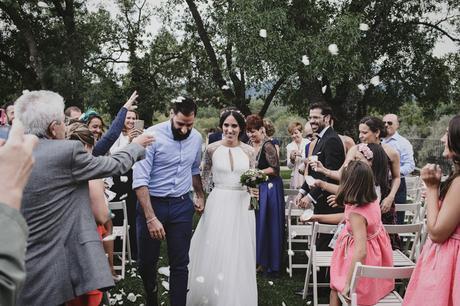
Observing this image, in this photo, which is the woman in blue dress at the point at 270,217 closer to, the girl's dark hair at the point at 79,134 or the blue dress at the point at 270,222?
the blue dress at the point at 270,222

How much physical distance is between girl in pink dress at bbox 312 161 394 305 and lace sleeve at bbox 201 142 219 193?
1.79m

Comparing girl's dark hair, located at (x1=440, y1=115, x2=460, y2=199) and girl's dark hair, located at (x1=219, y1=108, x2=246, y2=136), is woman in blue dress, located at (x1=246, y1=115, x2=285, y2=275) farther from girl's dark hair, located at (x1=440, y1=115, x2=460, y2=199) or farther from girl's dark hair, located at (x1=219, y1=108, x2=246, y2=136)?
girl's dark hair, located at (x1=440, y1=115, x2=460, y2=199)

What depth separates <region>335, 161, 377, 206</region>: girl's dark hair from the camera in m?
3.43

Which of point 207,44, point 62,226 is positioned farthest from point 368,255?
point 207,44

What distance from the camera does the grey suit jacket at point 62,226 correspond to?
7.65ft

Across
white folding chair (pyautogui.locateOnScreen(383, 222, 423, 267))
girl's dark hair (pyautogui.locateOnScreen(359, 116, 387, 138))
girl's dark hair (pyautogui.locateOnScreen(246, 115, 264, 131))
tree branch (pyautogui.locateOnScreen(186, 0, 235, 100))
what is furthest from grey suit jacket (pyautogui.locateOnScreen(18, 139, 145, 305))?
tree branch (pyautogui.locateOnScreen(186, 0, 235, 100))

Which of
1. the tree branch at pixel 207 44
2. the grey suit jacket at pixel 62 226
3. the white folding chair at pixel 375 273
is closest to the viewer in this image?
the grey suit jacket at pixel 62 226

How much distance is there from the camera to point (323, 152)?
4879 mm

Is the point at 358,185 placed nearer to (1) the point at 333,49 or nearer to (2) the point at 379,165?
(2) the point at 379,165

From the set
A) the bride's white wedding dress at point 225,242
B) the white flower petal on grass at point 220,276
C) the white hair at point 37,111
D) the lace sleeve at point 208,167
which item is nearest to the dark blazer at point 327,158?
the bride's white wedding dress at point 225,242

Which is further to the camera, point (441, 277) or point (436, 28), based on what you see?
point (436, 28)

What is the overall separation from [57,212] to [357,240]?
217 centimetres

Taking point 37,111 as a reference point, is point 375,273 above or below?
below

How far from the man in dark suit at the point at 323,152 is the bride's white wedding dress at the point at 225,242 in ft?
2.41
